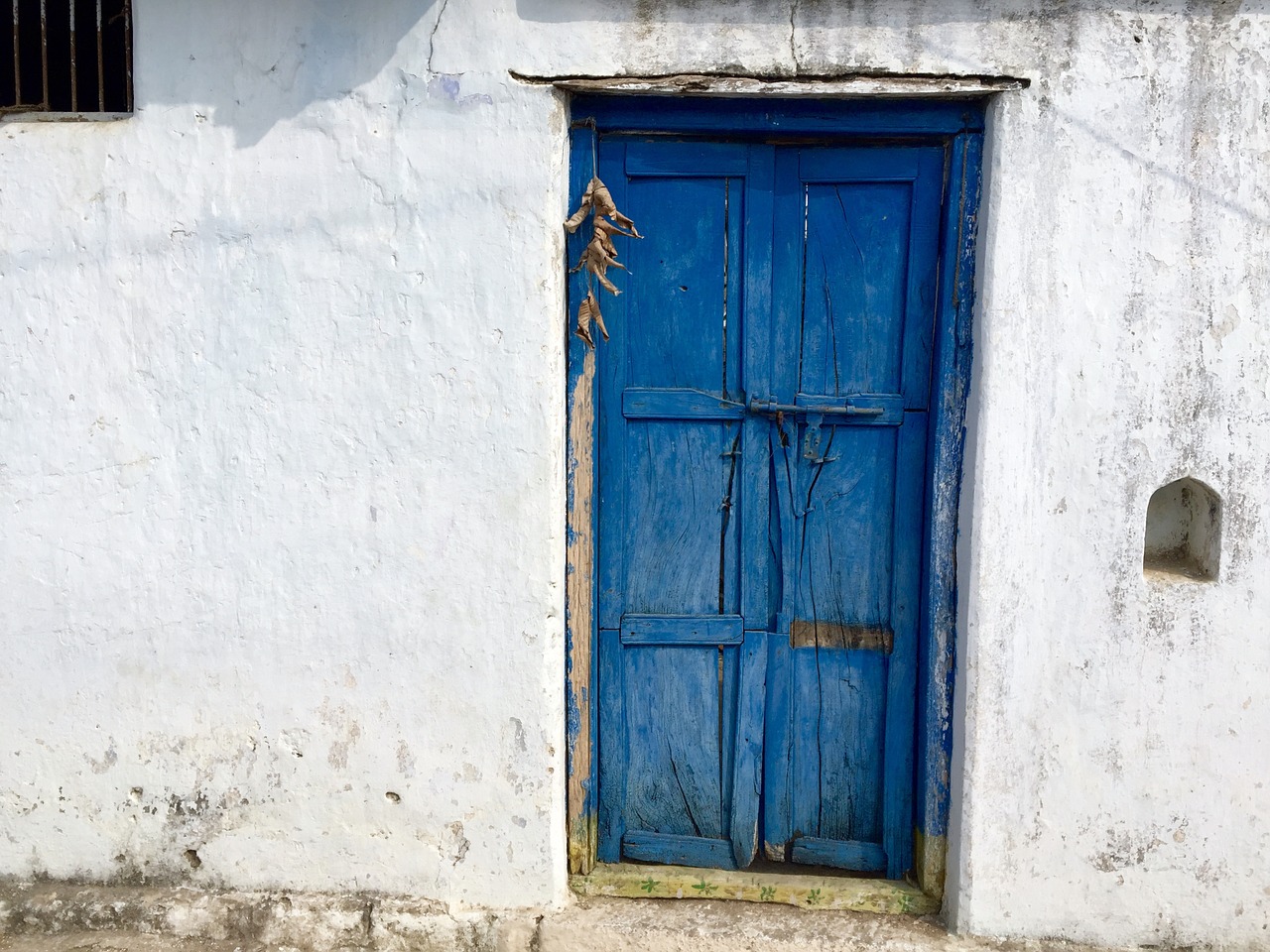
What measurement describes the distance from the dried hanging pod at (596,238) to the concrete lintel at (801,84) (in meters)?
0.26

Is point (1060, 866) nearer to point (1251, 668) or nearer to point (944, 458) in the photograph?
point (1251, 668)

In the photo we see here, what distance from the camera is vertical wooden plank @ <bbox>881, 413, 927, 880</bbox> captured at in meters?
2.67

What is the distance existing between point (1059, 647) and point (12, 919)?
3.07 meters

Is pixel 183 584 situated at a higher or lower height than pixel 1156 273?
lower

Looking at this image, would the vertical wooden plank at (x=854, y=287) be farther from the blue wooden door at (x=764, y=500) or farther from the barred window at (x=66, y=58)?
the barred window at (x=66, y=58)

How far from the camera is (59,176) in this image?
2553 millimetres

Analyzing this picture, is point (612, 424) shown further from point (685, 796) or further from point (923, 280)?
point (685, 796)

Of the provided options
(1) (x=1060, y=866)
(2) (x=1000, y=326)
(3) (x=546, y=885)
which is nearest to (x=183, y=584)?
(3) (x=546, y=885)

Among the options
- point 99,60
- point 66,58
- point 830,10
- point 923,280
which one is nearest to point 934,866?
point 923,280

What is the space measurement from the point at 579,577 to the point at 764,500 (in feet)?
1.90

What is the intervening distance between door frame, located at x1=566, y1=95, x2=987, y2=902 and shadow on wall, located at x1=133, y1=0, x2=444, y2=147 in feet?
1.79

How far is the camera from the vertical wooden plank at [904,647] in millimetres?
2668

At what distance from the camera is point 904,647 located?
2.74 metres

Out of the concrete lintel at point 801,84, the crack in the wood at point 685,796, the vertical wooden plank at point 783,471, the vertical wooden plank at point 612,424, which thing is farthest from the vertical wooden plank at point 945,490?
the vertical wooden plank at point 612,424
